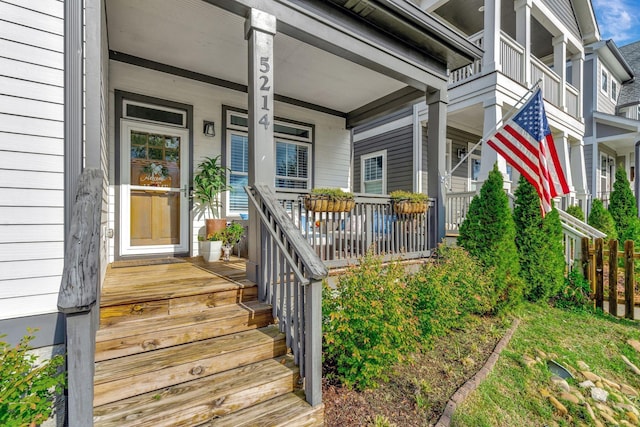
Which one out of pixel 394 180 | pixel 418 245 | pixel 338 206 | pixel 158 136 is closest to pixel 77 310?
pixel 338 206

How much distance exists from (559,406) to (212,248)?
160 inches

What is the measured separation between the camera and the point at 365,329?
2377 millimetres

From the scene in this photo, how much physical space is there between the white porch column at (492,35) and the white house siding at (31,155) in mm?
6806

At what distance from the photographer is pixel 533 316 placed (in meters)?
4.20

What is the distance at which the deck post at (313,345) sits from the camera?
2.09m

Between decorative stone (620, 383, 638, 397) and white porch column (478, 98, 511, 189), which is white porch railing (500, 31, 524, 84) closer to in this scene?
white porch column (478, 98, 511, 189)

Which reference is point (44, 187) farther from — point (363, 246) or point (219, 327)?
Answer: point (363, 246)

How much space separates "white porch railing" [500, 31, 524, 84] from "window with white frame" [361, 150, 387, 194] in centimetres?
351

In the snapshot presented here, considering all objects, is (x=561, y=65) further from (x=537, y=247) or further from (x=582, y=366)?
(x=582, y=366)

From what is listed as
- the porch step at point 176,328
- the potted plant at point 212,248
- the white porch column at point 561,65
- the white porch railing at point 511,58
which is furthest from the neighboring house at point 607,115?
the porch step at point 176,328

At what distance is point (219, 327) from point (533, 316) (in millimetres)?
4130

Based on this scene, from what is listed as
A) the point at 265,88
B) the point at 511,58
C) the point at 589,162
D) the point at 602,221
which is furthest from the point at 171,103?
the point at 589,162

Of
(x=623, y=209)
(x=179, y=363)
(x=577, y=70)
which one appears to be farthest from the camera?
(x=577, y=70)

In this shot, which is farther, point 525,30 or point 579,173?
point 579,173
